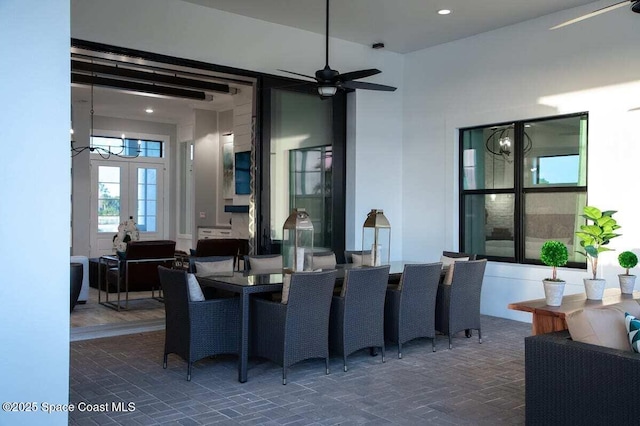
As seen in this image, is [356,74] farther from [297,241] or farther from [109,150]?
[109,150]

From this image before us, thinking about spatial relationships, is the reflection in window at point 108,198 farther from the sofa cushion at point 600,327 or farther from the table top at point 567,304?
the sofa cushion at point 600,327

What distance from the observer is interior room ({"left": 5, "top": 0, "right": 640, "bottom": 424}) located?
2986 millimetres

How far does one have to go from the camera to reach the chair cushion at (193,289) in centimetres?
447

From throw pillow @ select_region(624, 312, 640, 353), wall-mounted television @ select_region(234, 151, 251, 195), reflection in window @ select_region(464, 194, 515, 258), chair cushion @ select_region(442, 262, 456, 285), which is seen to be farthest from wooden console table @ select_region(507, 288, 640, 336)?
wall-mounted television @ select_region(234, 151, 251, 195)

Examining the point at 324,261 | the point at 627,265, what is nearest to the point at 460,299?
the point at 324,261

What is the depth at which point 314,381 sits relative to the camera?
4449 mm

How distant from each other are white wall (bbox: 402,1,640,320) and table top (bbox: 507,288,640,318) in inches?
83.1

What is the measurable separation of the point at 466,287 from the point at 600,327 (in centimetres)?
276

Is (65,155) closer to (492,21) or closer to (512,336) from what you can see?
(512,336)

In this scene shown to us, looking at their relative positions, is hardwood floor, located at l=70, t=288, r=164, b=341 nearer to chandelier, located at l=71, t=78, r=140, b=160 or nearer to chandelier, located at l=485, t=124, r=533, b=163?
chandelier, located at l=71, t=78, r=140, b=160

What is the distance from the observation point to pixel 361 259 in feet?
21.0

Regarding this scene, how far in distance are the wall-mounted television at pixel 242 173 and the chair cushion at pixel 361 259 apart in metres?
3.98

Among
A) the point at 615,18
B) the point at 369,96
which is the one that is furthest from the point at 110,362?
the point at 615,18

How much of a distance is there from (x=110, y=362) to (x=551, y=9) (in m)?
5.88
